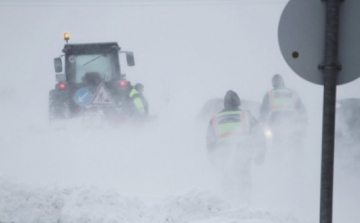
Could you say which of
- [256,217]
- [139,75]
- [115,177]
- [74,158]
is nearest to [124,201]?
[256,217]

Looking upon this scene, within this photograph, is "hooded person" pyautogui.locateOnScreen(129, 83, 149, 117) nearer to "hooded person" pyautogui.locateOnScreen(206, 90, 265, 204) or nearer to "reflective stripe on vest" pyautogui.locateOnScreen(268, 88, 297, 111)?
"reflective stripe on vest" pyautogui.locateOnScreen(268, 88, 297, 111)

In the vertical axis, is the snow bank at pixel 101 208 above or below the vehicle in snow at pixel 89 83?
below

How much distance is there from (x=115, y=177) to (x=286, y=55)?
809 centimetres

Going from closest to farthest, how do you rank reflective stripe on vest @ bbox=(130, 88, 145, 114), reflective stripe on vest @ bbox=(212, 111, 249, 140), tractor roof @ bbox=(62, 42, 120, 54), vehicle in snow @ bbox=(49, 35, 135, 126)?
reflective stripe on vest @ bbox=(212, 111, 249, 140)
vehicle in snow @ bbox=(49, 35, 135, 126)
reflective stripe on vest @ bbox=(130, 88, 145, 114)
tractor roof @ bbox=(62, 42, 120, 54)

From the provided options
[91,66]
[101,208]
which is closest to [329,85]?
[101,208]

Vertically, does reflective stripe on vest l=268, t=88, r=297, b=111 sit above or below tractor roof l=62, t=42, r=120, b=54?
below

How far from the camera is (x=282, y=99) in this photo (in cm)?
995

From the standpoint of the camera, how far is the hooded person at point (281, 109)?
32.6 feet

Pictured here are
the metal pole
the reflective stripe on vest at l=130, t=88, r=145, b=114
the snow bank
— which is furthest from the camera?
the reflective stripe on vest at l=130, t=88, r=145, b=114

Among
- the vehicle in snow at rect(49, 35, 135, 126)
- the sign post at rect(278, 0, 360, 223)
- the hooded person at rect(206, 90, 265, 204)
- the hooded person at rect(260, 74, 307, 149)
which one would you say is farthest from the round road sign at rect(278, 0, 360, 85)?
the vehicle in snow at rect(49, 35, 135, 126)

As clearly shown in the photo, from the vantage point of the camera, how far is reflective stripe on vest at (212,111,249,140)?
785 centimetres

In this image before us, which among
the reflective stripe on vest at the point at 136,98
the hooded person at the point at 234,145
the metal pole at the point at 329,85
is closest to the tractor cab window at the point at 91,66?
the reflective stripe on vest at the point at 136,98

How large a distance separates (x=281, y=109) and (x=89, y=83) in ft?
15.1

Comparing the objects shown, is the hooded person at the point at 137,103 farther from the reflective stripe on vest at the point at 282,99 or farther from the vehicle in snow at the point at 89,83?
the reflective stripe on vest at the point at 282,99
